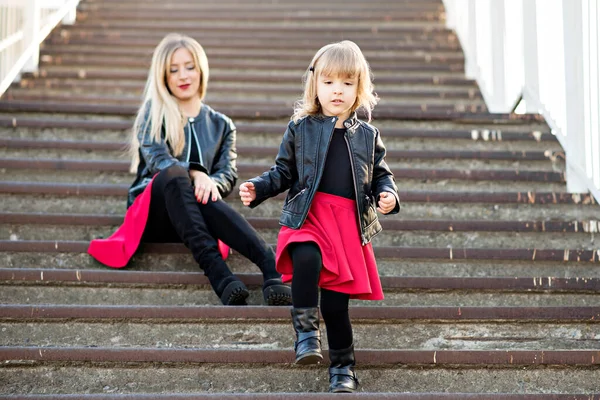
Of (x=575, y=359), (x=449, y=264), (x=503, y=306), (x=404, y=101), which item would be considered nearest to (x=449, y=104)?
(x=404, y=101)

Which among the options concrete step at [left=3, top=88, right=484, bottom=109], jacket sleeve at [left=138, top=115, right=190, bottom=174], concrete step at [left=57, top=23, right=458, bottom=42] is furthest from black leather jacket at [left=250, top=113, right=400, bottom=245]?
concrete step at [left=57, top=23, right=458, bottom=42]

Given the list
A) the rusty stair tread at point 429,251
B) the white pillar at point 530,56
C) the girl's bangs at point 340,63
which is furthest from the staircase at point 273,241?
the girl's bangs at point 340,63

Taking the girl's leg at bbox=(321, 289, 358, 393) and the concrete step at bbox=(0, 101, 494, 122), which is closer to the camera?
the girl's leg at bbox=(321, 289, 358, 393)

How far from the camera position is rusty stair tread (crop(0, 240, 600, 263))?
3.69 meters

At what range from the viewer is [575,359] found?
2957 mm

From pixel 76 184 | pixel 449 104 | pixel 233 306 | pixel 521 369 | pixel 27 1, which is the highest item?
pixel 27 1

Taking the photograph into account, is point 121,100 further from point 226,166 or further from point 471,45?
point 471,45

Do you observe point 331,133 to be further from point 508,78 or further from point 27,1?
point 27,1

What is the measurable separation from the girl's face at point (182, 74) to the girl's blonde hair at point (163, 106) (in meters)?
0.02

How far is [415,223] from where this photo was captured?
3.99 meters

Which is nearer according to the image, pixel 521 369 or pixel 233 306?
pixel 521 369

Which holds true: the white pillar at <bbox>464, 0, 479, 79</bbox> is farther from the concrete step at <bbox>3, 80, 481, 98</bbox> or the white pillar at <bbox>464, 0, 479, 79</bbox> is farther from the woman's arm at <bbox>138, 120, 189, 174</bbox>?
the woman's arm at <bbox>138, 120, 189, 174</bbox>

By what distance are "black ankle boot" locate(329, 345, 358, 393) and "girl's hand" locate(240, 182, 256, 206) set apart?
58 cm

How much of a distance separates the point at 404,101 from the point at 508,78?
69 cm
